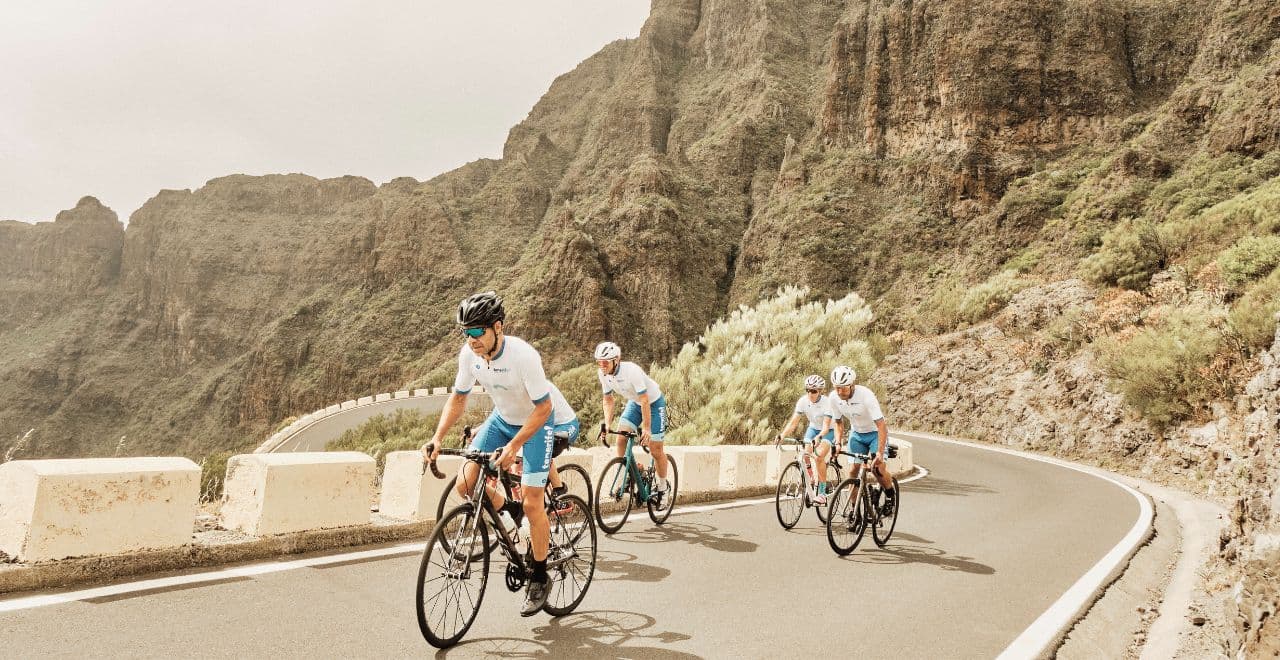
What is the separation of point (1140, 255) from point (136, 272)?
557 ft

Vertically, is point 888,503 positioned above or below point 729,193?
below

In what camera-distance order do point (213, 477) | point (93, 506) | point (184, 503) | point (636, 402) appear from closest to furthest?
1. point (93, 506)
2. point (184, 503)
3. point (636, 402)
4. point (213, 477)

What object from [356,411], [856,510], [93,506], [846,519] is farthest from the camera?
[356,411]

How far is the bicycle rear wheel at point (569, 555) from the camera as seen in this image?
15.7ft

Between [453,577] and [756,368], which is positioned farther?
[756,368]

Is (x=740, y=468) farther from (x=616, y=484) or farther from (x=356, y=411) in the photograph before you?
(x=356, y=411)

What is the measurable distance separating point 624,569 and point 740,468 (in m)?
5.93

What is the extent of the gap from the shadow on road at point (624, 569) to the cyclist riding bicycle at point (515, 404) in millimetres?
1508

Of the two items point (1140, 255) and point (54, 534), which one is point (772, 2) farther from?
point (54, 534)

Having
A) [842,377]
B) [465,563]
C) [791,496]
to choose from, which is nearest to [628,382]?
[842,377]

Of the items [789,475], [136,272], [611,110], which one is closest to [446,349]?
[611,110]

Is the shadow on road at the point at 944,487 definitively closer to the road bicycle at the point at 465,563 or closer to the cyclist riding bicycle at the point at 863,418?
the cyclist riding bicycle at the point at 863,418

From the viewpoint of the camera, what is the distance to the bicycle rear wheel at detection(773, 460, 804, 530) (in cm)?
904

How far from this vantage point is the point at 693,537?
8039 millimetres
